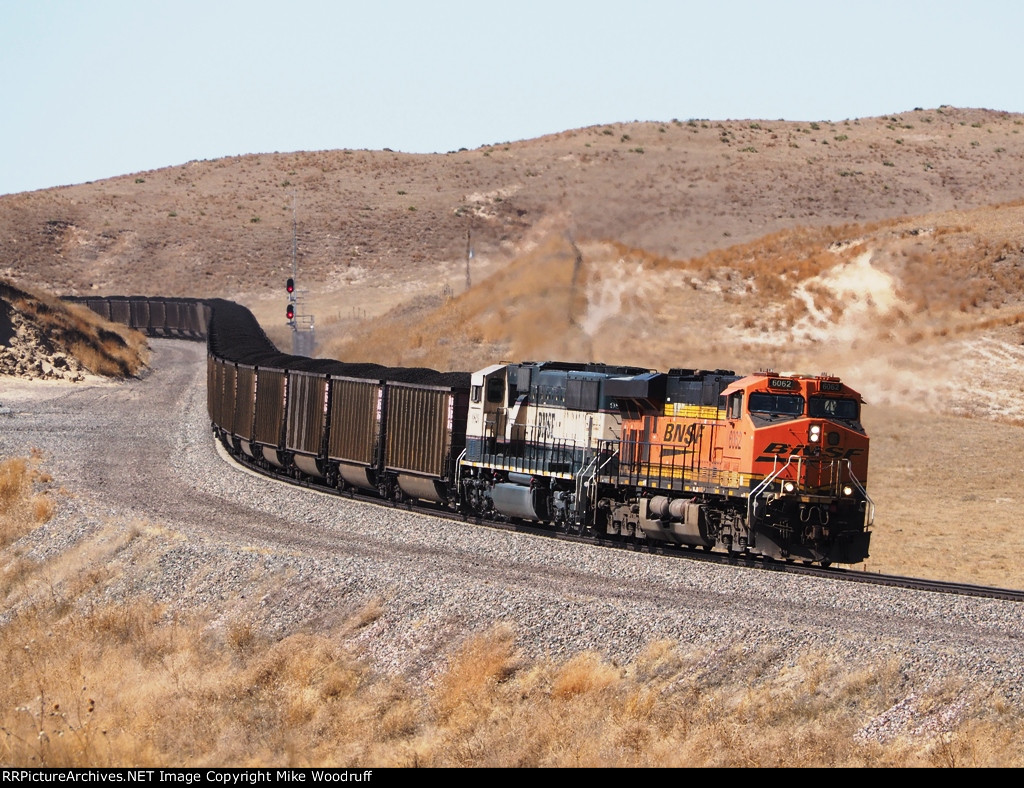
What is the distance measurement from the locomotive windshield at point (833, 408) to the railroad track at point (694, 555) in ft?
8.61

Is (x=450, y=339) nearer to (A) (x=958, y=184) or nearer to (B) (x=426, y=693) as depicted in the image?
(B) (x=426, y=693)

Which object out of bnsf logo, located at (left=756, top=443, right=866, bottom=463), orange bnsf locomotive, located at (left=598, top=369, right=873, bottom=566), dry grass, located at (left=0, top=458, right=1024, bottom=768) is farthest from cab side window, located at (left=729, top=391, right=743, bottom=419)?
dry grass, located at (left=0, top=458, right=1024, bottom=768)

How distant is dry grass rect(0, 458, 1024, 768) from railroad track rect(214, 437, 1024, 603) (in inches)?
203

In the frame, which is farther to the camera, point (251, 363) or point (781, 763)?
point (251, 363)

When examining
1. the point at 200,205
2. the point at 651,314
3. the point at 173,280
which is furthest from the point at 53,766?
the point at 200,205

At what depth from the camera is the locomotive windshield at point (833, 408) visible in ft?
68.9

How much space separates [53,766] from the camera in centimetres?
1398

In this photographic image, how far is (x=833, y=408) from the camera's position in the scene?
2130cm

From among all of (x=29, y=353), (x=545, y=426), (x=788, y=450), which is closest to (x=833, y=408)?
(x=788, y=450)

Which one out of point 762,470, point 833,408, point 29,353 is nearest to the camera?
point 762,470

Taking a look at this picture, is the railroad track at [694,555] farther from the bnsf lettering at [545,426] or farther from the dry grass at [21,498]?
the dry grass at [21,498]

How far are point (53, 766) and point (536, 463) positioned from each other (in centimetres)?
1252

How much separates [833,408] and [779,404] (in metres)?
1.08

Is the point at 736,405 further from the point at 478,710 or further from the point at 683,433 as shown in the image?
the point at 478,710
